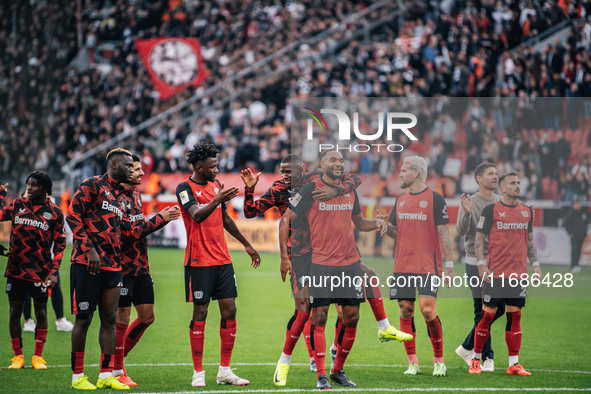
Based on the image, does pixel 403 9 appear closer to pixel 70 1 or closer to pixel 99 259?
pixel 70 1

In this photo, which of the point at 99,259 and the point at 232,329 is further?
the point at 232,329

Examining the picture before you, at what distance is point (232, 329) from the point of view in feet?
25.9

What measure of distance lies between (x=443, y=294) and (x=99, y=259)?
3578mm

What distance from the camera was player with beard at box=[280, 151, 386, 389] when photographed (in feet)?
25.3

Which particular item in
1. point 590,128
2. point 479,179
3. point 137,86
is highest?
point 137,86

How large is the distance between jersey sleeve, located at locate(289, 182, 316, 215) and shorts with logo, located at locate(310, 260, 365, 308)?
604mm

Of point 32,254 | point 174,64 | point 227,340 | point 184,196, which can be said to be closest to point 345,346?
point 227,340

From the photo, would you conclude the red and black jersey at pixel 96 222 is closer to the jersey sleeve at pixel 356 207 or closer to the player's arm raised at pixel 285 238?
the player's arm raised at pixel 285 238

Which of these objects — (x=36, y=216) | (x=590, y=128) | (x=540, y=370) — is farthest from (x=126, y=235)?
(x=590, y=128)

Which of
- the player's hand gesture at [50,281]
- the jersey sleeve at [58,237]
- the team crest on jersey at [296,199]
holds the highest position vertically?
the team crest on jersey at [296,199]

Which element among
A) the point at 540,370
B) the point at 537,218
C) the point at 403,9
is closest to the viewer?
the point at 540,370

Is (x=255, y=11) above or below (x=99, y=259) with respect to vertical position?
above

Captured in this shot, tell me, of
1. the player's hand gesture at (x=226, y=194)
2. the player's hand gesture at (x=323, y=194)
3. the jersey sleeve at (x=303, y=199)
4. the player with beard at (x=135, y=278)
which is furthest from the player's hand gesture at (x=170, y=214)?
the player's hand gesture at (x=323, y=194)

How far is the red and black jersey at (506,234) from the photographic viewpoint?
8.41 metres
